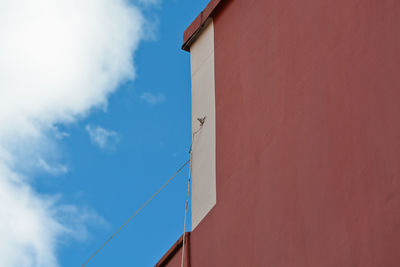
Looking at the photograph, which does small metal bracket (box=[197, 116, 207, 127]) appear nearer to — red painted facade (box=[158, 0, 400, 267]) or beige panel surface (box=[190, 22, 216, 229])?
beige panel surface (box=[190, 22, 216, 229])

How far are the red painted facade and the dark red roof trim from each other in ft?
2.33

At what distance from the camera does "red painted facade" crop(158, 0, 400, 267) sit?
5766 mm

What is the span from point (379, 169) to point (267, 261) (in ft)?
5.11

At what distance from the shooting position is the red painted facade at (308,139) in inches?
227

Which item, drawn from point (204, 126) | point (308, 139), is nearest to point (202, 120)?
point (204, 126)

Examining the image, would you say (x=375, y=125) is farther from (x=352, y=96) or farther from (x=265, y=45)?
(x=265, y=45)

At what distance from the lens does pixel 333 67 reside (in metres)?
6.70

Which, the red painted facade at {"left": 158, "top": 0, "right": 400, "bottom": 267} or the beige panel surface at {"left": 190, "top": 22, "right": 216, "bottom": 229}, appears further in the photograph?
the beige panel surface at {"left": 190, "top": 22, "right": 216, "bottom": 229}

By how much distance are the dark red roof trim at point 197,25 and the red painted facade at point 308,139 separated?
2.33 ft

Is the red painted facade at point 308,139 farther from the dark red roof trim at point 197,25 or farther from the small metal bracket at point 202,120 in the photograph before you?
the dark red roof trim at point 197,25

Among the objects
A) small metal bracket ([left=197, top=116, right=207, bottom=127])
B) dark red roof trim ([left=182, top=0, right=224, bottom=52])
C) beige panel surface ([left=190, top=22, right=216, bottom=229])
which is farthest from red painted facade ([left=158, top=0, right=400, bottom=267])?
dark red roof trim ([left=182, top=0, right=224, bottom=52])

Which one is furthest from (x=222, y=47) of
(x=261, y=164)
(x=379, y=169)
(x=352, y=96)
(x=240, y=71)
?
(x=379, y=169)

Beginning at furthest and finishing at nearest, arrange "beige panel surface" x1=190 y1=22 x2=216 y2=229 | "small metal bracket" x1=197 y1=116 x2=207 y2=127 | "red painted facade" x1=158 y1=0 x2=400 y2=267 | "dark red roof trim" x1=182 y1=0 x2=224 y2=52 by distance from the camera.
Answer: "dark red roof trim" x1=182 y1=0 x2=224 y2=52, "small metal bracket" x1=197 y1=116 x2=207 y2=127, "beige panel surface" x1=190 y1=22 x2=216 y2=229, "red painted facade" x1=158 y1=0 x2=400 y2=267

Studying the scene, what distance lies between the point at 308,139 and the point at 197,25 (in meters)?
3.67
